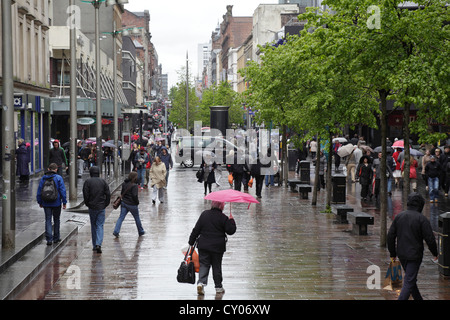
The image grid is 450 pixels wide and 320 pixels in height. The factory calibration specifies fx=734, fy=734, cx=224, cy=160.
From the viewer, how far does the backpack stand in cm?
1459

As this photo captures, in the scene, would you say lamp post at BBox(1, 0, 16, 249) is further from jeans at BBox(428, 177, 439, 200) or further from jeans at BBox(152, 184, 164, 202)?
jeans at BBox(428, 177, 439, 200)

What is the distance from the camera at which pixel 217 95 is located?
107m

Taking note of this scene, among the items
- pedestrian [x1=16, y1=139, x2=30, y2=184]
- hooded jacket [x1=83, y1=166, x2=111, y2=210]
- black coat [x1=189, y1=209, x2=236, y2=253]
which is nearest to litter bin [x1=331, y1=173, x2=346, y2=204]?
hooded jacket [x1=83, y1=166, x2=111, y2=210]

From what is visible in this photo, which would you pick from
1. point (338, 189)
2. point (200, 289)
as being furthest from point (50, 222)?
point (338, 189)

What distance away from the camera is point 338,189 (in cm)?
2283

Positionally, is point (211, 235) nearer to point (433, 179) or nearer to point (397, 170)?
point (433, 179)

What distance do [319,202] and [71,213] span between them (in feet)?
27.9

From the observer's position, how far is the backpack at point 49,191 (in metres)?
14.6

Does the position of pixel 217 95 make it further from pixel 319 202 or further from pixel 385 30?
pixel 385 30

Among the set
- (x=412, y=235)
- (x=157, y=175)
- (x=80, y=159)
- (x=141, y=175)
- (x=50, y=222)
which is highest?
(x=80, y=159)

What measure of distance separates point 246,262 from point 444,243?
3.64 m

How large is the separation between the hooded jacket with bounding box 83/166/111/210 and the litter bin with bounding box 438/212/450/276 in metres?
6.57

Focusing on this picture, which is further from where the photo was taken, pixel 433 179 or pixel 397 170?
pixel 397 170
